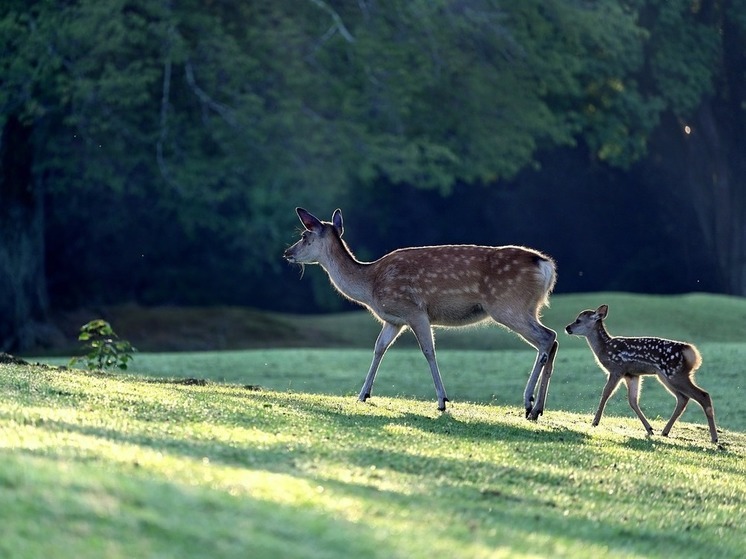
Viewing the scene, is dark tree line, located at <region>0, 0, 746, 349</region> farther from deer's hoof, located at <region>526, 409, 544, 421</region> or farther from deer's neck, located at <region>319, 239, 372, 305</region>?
deer's hoof, located at <region>526, 409, 544, 421</region>

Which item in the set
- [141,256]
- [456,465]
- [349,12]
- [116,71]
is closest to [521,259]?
[456,465]

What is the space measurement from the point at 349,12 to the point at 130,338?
8272mm

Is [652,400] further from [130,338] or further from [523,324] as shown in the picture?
[130,338]

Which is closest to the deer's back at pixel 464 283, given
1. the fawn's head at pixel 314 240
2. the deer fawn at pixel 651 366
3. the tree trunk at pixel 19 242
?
the fawn's head at pixel 314 240

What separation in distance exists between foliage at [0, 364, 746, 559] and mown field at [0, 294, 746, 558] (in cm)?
2

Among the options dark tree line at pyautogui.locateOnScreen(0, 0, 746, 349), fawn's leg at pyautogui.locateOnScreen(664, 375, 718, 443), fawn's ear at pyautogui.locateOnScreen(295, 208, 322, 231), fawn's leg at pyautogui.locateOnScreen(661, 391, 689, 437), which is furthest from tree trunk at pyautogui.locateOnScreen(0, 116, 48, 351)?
fawn's leg at pyautogui.locateOnScreen(664, 375, 718, 443)

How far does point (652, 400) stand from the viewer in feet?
58.5

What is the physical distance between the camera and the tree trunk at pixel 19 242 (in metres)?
27.8

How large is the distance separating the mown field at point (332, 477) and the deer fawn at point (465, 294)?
632 mm

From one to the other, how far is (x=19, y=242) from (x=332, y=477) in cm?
2251

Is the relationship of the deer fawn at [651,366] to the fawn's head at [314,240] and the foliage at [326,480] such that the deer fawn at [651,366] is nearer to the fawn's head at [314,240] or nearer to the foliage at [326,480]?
the foliage at [326,480]

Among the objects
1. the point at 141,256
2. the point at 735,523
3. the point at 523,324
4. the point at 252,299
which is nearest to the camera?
the point at 735,523

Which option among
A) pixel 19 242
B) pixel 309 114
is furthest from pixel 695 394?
pixel 19 242

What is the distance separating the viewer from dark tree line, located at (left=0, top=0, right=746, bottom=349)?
87.9ft
